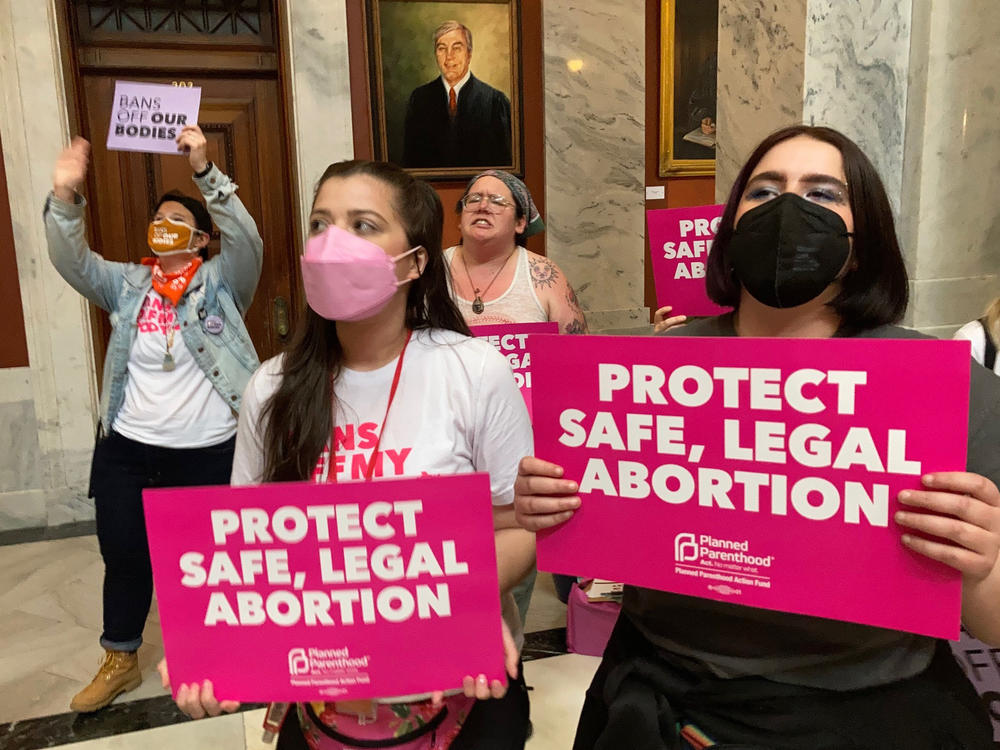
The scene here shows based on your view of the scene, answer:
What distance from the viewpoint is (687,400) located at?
113cm

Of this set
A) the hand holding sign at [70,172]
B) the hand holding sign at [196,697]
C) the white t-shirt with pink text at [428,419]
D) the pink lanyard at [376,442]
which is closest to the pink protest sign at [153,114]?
the hand holding sign at [70,172]

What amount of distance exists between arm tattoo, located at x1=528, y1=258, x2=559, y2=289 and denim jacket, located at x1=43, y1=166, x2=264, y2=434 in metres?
1.07

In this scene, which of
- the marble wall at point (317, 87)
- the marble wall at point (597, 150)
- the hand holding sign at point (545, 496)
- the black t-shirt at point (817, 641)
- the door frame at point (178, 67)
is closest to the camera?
the black t-shirt at point (817, 641)

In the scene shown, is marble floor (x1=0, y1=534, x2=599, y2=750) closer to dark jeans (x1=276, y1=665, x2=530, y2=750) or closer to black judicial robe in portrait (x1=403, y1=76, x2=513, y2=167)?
dark jeans (x1=276, y1=665, x2=530, y2=750)

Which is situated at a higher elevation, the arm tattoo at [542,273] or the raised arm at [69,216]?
the raised arm at [69,216]

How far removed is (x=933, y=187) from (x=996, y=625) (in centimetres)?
223

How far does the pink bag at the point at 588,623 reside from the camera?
2879 mm

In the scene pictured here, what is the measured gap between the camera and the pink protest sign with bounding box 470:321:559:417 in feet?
8.79

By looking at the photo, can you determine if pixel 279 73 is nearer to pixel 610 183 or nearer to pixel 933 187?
pixel 610 183

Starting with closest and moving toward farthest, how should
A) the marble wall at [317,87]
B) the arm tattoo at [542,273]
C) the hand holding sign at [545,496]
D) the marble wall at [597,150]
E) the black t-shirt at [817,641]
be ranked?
1. the black t-shirt at [817,641]
2. the hand holding sign at [545,496]
3. the arm tattoo at [542,273]
4. the marble wall at [317,87]
5. the marble wall at [597,150]

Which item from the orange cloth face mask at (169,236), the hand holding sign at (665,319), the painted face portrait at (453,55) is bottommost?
the hand holding sign at (665,319)

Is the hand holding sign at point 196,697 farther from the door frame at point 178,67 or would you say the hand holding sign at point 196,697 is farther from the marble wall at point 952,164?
the door frame at point 178,67

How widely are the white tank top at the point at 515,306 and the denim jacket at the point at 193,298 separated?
0.80 metres

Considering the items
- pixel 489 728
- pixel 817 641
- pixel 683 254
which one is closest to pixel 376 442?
pixel 489 728
